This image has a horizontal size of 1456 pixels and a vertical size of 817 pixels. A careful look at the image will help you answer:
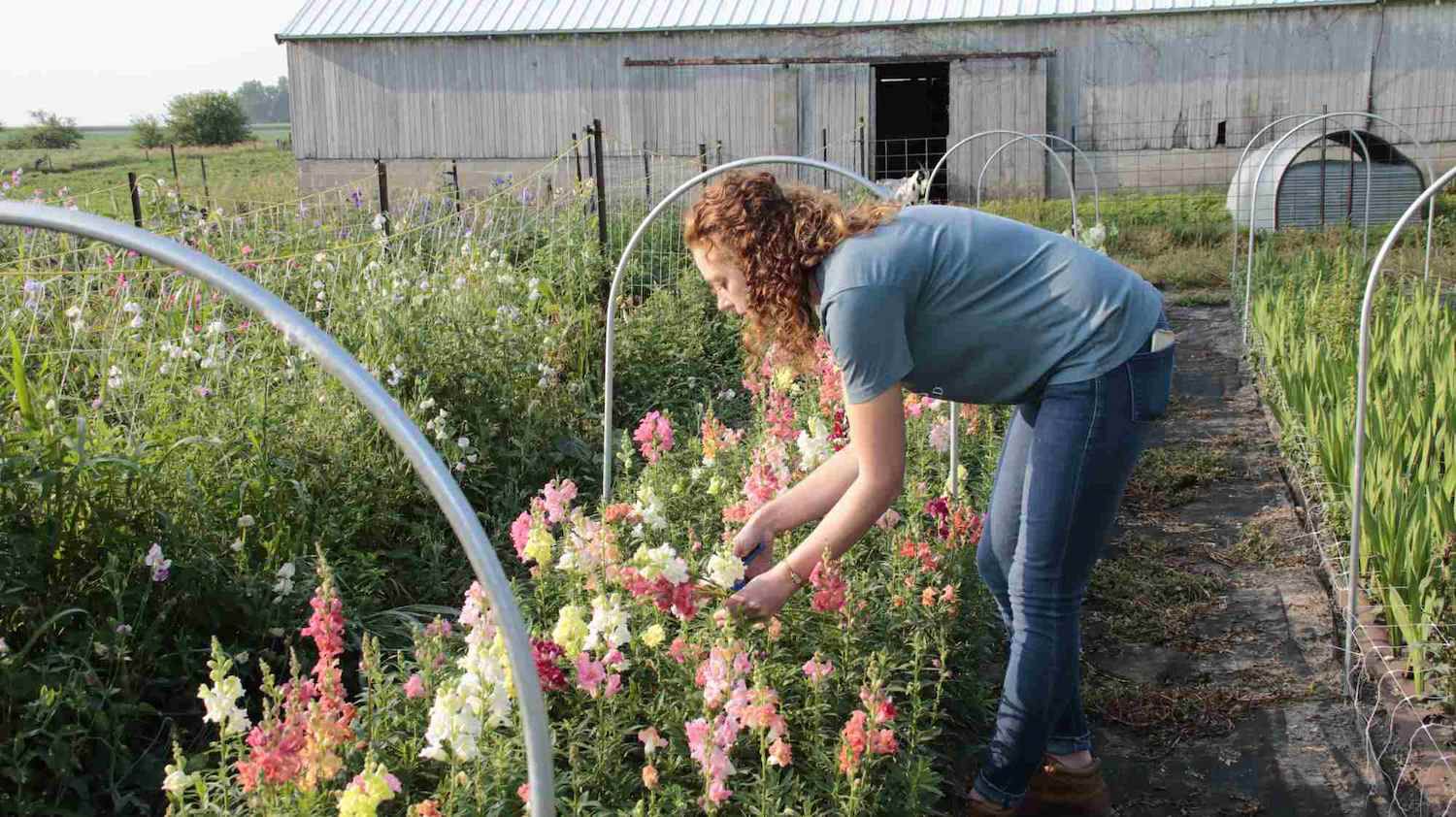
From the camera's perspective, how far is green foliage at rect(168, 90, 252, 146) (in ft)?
129

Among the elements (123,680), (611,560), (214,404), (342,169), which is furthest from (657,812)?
(342,169)

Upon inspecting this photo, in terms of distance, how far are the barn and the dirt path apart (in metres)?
10.3

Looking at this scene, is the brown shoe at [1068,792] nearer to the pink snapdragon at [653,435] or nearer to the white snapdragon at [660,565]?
the white snapdragon at [660,565]

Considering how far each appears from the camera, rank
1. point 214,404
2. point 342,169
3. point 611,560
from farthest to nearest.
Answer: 1. point 342,169
2. point 214,404
3. point 611,560

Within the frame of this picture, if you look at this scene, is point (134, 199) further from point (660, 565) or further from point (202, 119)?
point (202, 119)

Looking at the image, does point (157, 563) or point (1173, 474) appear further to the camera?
point (1173, 474)

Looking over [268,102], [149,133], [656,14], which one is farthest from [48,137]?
[268,102]

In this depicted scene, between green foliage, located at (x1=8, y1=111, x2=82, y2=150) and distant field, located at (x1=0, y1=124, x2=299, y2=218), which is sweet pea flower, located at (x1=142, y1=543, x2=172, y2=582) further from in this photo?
green foliage, located at (x1=8, y1=111, x2=82, y2=150)

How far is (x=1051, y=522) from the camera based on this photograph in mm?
2252

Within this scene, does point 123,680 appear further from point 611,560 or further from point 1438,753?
point 1438,753

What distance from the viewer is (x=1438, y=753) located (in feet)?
9.07

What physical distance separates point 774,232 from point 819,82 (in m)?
14.4

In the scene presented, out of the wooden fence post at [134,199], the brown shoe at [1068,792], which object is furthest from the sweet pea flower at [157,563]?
the wooden fence post at [134,199]

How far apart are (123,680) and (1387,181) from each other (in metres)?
12.4
